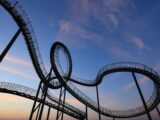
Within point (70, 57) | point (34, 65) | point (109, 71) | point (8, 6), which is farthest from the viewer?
point (70, 57)

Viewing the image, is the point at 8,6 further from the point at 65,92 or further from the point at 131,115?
the point at 131,115

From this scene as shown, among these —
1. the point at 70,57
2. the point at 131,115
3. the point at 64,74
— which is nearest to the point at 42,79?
the point at 64,74

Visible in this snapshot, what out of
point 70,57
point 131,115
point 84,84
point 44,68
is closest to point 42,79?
point 44,68

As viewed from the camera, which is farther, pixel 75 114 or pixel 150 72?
pixel 75 114

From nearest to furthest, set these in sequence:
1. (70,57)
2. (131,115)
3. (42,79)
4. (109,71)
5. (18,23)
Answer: (18,23) < (42,79) < (109,71) < (70,57) < (131,115)

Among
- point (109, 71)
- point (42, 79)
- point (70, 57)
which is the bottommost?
point (42, 79)

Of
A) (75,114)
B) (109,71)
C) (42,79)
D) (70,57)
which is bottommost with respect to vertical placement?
(75,114)

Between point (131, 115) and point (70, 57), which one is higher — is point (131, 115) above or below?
below

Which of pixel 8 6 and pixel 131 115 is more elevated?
pixel 8 6

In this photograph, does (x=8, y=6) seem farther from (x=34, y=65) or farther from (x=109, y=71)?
(x=109, y=71)
